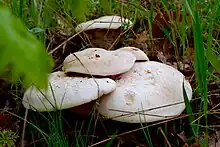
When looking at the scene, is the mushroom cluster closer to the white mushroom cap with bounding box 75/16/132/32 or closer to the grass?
the grass

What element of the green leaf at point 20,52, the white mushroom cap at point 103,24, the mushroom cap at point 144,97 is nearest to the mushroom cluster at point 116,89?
the mushroom cap at point 144,97

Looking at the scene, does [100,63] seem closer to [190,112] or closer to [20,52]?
[190,112]

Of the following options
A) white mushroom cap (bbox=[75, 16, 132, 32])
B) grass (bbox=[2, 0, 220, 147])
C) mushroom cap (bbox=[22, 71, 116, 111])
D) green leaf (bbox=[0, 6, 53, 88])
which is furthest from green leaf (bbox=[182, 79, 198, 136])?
green leaf (bbox=[0, 6, 53, 88])

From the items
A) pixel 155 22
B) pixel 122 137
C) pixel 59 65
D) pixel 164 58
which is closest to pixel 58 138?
pixel 122 137

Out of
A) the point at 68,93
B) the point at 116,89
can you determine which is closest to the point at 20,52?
the point at 68,93

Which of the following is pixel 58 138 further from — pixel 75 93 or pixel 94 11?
pixel 94 11
